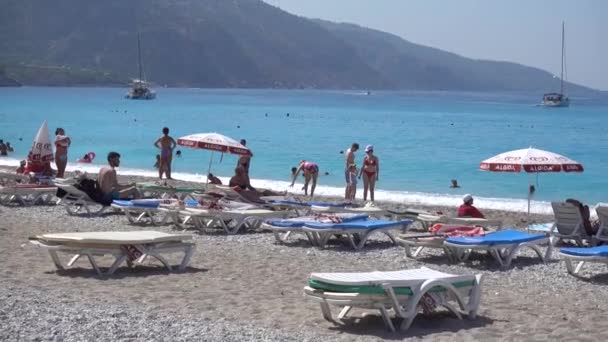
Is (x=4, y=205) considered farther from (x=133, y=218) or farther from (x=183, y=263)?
(x=183, y=263)

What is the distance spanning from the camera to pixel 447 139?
1891 inches

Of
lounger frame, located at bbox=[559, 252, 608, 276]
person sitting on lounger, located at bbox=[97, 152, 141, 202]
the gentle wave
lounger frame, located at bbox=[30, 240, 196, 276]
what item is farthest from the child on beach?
lounger frame, located at bbox=[30, 240, 196, 276]

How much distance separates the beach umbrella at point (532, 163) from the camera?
11.9m

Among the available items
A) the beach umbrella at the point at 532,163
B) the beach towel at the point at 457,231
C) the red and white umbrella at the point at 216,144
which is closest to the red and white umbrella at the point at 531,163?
the beach umbrella at the point at 532,163

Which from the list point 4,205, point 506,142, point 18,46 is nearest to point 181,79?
point 18,46

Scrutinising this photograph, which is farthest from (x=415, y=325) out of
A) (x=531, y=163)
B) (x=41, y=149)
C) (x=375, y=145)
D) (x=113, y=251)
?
(x=375, y=145)

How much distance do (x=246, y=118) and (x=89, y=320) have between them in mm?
62515

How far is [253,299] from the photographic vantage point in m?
7.93

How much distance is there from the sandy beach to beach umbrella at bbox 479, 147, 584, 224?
1.28 m

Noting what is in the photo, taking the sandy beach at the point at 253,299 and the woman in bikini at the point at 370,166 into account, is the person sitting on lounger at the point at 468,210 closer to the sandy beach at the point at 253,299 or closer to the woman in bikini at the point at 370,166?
the sandy beach at the point at 253,299

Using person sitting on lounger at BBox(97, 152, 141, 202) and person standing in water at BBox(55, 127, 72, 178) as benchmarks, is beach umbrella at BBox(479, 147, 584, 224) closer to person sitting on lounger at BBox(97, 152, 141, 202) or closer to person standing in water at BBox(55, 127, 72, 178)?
person sitting on lounger at BBox(97, 152, 141, 202)

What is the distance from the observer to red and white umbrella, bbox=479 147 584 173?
11.9 m

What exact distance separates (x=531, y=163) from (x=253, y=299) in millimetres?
5286

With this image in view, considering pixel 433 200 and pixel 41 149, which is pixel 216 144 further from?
pixel 433 200
